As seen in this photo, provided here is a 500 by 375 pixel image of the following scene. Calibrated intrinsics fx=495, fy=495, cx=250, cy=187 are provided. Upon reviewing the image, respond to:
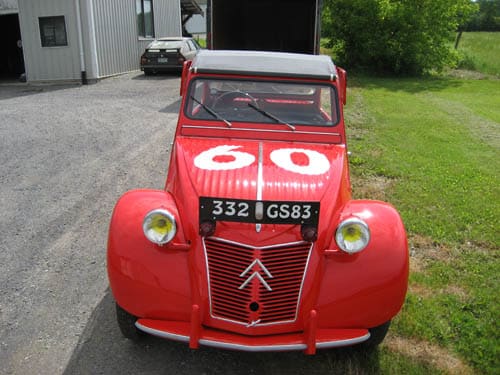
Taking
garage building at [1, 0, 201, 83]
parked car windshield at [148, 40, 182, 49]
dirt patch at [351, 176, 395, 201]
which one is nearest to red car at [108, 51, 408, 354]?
dirt patch at [351, 176, 395, 201]

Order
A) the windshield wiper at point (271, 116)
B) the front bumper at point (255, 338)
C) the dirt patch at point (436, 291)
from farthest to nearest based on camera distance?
1. the dirt patch at point (436, 291)
2. the windshield wiper at point (271, 116)
3. the front bumper at point (255, 338)

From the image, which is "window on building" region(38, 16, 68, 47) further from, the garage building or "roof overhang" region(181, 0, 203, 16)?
"roof overhang" region(181, 0, 203, 16)

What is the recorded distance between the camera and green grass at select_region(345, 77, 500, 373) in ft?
12.8

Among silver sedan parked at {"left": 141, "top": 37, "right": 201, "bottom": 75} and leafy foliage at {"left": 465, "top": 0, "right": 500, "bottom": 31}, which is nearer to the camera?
silver sedan parked at {"left": 141, "top": 37, "right": 201, "bottom": 75}

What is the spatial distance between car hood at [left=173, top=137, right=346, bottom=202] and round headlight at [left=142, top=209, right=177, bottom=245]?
0.32 meters

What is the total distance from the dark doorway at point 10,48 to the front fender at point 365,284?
2018 cm

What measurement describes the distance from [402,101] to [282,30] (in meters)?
5.43

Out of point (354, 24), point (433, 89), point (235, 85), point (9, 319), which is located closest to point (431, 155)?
point (235, 85)

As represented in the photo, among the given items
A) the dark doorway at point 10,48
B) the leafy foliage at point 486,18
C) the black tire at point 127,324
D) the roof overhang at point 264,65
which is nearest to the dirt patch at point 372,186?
the roof overhang at point 264,65

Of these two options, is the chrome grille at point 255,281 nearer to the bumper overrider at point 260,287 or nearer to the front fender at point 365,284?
the bumper overrider at point 260,287

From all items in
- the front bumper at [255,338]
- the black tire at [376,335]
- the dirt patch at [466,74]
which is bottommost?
the dirt patch at [466,74]

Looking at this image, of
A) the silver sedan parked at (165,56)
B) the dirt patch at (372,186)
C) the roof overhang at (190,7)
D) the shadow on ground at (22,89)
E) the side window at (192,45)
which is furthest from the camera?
the roof overhang at (190,7)

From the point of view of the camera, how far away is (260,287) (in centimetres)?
314

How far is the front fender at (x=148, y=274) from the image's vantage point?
316cm
